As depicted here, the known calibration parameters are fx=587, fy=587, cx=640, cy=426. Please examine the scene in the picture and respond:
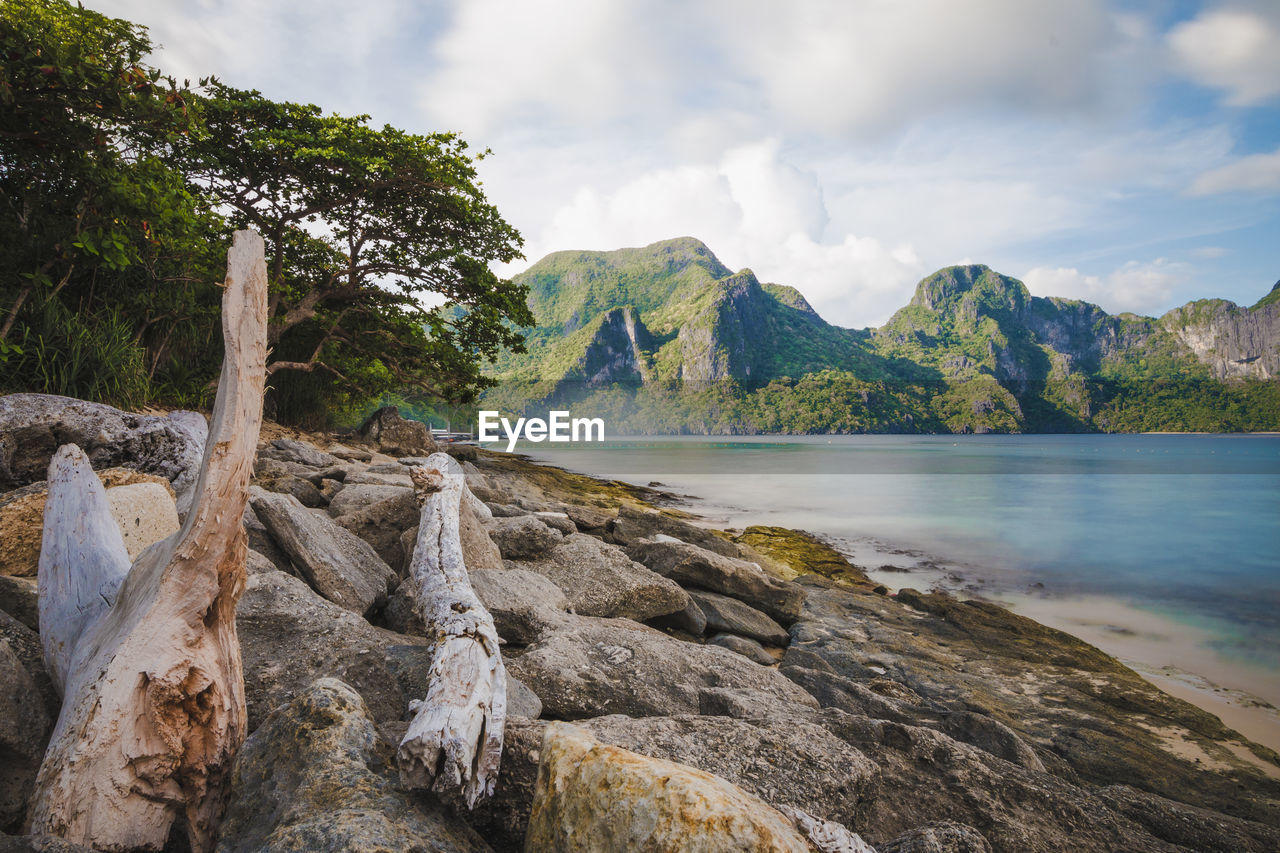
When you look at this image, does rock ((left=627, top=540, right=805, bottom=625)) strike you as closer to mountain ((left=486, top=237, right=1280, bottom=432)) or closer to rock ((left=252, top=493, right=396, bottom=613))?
rock ((left=252, top=493, right=396, bottom=613))

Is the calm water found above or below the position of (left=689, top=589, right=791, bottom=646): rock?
below

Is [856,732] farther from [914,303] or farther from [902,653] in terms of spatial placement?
[914,303]

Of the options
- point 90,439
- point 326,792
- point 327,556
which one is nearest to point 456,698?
point 326,792

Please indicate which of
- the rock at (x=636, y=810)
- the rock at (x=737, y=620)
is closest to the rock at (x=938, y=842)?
the rock at (x=636, y=810)

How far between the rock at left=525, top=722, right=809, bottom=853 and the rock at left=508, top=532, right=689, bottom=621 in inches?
141

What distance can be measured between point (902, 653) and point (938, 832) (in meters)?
5.41

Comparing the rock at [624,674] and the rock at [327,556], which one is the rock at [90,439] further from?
the rock at [624,674]

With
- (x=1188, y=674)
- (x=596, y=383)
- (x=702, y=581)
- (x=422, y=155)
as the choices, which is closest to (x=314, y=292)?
(x=422, y=155)

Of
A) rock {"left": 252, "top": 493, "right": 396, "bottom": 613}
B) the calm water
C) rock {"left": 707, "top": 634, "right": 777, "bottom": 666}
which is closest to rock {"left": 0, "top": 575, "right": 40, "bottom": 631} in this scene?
rock {"left": 252, "top": 493, "right": 396, "bottom": 613}

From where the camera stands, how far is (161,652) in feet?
6.86

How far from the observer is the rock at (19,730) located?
197cm

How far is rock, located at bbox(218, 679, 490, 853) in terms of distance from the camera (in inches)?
60.9

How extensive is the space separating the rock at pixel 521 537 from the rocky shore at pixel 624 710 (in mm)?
24

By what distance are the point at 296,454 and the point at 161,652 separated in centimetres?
814
